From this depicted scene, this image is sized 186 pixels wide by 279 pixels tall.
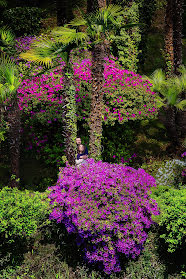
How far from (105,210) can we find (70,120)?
316 cm

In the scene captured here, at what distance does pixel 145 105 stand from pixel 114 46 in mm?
4879

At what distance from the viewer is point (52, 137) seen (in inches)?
400

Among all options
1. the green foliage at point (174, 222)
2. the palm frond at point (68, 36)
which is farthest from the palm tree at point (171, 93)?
the green foliage at point (174, 222)

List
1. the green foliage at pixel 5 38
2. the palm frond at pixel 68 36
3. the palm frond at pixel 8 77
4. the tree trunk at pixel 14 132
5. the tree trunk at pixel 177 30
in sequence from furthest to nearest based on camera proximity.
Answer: the tree trunk at pixel 177 30 → the green foliage at pixel 5 38 → the tree trunk at pixel 14 132 → the palm frond at pixel 8 77 → the palm frond at pixel 68 36

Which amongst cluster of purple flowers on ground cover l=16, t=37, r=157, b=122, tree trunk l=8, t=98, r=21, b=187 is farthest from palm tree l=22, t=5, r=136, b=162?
tree trunk l=8, t=98, r=21, b=187

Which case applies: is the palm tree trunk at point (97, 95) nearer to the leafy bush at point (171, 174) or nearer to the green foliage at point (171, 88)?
the leafy bush at point (171, 174)

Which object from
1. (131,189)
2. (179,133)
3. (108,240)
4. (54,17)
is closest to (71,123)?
(131,189)

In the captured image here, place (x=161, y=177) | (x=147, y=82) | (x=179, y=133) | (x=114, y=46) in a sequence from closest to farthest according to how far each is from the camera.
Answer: (x=161, y=177) → (x=147, y=82) → (x=179, y=133) → (x=114, y=46)

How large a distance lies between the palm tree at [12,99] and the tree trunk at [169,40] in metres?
6.02

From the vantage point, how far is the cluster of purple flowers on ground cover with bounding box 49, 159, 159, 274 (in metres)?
5.57

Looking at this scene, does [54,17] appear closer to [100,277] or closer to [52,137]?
[52,137]

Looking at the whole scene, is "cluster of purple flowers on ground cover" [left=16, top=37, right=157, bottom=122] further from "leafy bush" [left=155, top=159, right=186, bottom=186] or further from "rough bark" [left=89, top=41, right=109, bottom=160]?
"leafy bush" [left=155, top=159, right=186, bottom=186]

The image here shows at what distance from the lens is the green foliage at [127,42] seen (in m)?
13.5

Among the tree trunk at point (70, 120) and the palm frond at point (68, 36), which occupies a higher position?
the palm frond at point (68, 36)
